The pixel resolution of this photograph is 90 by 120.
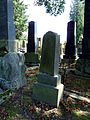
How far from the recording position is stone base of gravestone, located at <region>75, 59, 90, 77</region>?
8953 millimetres

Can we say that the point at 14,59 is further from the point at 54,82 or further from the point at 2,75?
the point at 54,82

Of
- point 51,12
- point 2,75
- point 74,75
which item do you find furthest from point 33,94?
point 51,12

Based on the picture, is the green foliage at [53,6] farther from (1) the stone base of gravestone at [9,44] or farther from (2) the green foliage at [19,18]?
(2) the green foliage at [19,18]

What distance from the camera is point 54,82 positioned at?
18.2 feet

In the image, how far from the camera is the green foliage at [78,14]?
51031 millimetres

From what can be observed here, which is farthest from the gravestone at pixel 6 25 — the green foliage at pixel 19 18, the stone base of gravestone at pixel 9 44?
the green foliage at pixel 19 18

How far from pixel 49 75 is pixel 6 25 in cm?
534

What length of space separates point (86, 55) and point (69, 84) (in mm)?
2449

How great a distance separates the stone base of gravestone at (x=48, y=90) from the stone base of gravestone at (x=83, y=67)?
358 centimetres

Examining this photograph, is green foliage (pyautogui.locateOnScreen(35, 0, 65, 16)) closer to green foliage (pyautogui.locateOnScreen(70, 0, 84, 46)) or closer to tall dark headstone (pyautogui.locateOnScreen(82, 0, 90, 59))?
tall dark headstone (pyautogui.locateOnScreen(82, 0, 90, 59))

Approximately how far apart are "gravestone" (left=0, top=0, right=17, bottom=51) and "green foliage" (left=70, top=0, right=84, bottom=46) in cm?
3881

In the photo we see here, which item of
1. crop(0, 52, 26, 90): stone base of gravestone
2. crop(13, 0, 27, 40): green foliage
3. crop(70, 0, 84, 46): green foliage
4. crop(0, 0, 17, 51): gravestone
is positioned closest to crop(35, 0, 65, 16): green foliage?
crop(0, 0, 17, 51): gravestone

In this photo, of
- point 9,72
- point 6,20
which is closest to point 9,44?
Answer: point 6,20

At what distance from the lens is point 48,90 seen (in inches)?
218
